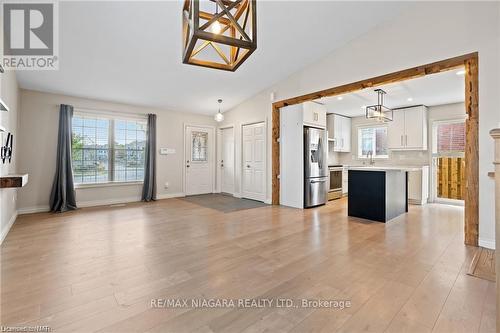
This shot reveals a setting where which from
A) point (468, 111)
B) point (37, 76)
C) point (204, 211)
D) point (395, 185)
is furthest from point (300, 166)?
point (37, 76)

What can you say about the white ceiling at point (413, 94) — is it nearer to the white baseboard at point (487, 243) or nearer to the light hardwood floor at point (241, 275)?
the light hardwood floor at point (241, 275)

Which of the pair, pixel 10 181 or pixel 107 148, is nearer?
pixel 10 181

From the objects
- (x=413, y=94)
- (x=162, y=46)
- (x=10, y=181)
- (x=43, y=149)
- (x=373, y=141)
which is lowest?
(x=10, y=181)

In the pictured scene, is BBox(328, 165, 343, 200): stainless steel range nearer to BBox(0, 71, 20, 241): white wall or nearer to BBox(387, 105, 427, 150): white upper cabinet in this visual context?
BBox(387, 105, 427, 150): white upper cabinet

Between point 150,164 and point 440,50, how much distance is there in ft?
19.9

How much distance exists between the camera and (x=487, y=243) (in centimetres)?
285

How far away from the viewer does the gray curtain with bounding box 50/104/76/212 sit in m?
4.83

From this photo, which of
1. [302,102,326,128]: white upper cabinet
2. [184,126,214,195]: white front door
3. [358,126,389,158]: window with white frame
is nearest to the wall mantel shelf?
[184,126,214,195]: white front door

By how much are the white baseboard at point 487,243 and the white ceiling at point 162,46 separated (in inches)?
131

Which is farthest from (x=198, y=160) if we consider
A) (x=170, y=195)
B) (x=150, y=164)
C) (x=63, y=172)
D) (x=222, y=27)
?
(x=222, y=27)

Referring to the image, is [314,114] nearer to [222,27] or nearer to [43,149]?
[222,27]

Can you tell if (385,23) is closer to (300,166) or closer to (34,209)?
(300,166)

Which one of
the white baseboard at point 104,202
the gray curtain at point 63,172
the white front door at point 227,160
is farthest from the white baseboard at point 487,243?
the gray curtain at point 63,172

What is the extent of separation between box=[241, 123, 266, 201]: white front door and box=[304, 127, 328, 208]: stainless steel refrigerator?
1.16 meters
